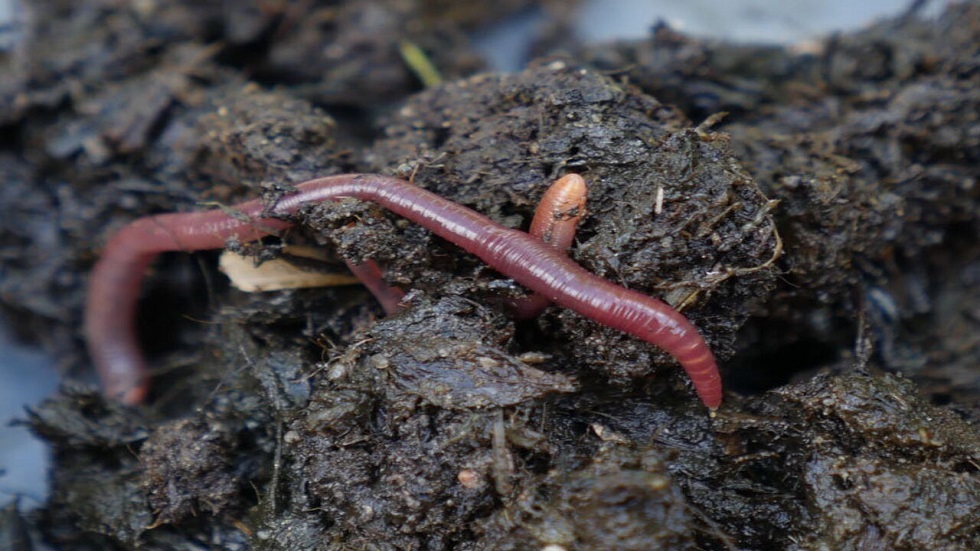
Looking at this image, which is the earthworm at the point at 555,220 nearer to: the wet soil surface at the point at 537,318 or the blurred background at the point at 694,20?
the wet soil surface at the point at 537,318

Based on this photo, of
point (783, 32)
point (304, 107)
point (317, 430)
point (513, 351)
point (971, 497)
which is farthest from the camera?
point (783, 32)

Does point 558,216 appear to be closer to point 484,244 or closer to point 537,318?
point 484,244

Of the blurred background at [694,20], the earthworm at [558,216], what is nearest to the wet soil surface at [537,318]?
the earthworm at [558,216]

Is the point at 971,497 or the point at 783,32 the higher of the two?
the point at 783,32

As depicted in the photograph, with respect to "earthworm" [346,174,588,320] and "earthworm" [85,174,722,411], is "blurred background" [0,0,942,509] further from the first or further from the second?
"earthworm" [346,174,588,320]

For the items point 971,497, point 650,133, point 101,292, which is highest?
point 650,133

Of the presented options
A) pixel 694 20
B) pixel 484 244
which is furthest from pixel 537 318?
pixel 694 20

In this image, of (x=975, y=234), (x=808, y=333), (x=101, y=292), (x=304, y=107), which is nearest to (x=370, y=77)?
(x=304, y=107)

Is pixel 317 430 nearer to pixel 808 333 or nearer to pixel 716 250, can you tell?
pixel 716 250

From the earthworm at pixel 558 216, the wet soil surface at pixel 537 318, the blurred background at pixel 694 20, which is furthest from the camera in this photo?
the blurred background at pixel 694 20
